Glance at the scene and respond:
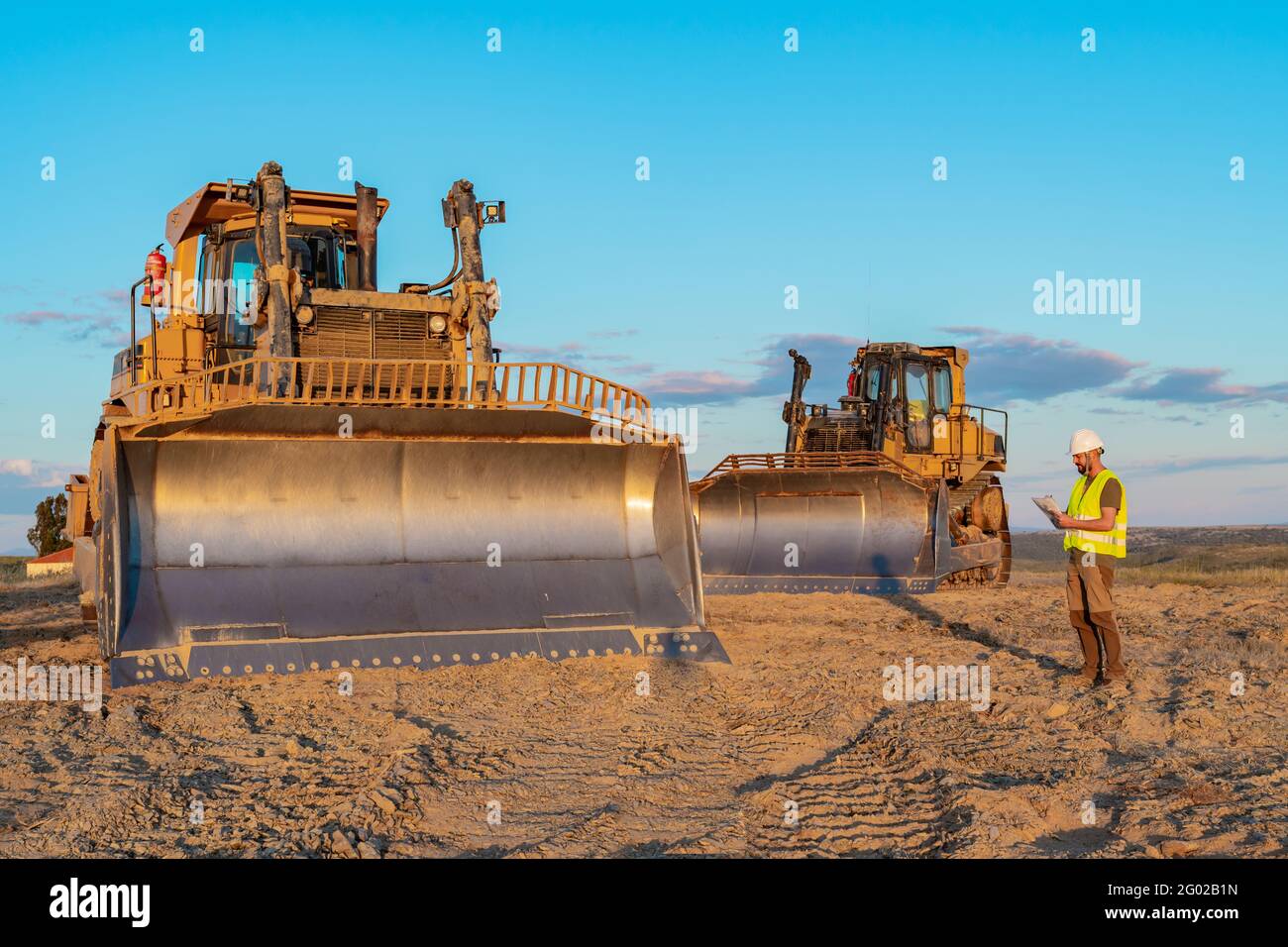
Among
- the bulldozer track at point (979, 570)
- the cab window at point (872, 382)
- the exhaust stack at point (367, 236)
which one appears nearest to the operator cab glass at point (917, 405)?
the cab window at point (872, 382)

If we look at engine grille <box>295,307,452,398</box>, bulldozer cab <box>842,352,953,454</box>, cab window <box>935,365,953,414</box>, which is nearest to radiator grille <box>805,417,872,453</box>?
bulldozer cab <box>842,352,953,454</box>

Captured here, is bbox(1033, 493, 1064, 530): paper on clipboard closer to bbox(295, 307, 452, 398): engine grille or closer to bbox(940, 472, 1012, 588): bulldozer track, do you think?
bbox(295, 307, 452, 398): engine grille

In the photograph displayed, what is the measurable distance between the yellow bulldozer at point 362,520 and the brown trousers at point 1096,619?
7.37 ft

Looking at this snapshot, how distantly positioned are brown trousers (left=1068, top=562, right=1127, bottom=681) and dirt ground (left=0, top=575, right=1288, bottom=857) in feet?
0.71

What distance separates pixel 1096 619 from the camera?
23.4 feet

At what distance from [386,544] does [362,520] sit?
0.22 m

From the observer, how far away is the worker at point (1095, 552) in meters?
7.05

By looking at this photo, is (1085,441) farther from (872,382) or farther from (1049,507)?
(872,382)

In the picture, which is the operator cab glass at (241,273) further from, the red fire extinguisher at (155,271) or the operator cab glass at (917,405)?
the operator cab glass at (917,405)

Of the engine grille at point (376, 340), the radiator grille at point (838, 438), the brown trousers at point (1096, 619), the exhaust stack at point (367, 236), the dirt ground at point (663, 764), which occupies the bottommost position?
the dirt ground at point (663, 764)

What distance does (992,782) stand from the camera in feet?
15.8
